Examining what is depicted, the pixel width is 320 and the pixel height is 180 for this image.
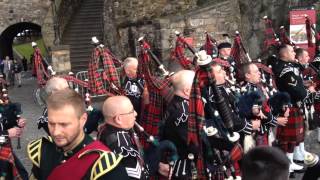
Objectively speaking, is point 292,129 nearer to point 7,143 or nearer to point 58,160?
point 7,143

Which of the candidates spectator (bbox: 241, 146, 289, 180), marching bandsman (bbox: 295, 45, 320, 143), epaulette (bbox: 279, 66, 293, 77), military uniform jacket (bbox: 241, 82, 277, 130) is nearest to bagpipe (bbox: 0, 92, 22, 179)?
military uniform jacket (bbox: 241, 82, 277, 130)

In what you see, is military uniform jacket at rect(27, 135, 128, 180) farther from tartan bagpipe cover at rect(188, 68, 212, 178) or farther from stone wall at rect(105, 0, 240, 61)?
stone wall at rect(105, 0, 240, 61)

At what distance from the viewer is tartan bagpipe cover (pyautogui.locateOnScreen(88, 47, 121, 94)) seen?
6.57 metres

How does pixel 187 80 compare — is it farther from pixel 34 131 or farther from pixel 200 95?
pixel 34 131

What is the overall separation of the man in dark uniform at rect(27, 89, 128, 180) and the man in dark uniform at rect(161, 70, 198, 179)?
1.74 m

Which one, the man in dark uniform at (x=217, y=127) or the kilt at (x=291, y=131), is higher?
the man in dark uniform at (x=217, y=127)

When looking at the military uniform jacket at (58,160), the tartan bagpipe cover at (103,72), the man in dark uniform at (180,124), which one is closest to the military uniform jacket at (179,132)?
the man in dark uniform at (180,124)

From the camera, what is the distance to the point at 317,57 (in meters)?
8.63

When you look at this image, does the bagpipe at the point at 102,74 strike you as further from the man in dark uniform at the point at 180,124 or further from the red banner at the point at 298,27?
the red banner at the point at 298,27

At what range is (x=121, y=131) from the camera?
404 centimetres

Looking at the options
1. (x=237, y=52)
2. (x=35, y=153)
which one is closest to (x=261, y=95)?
(x=237, y=52)

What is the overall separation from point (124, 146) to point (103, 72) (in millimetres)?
2817

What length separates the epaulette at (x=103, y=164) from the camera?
2.74m

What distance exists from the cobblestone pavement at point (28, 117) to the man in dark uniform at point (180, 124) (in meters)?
2.74
